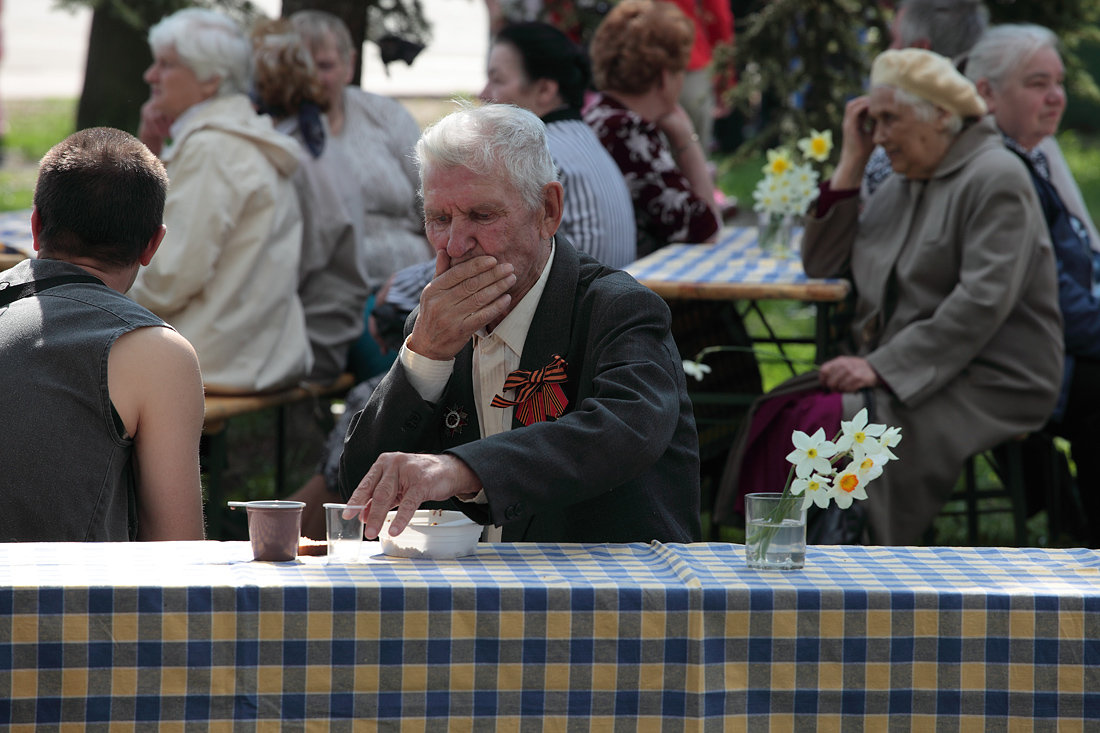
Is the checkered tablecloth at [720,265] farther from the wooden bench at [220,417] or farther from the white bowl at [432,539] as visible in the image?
the white bowl at [432,539]

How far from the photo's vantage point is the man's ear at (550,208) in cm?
258

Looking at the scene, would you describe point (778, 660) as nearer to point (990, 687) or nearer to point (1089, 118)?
point (990, 687)

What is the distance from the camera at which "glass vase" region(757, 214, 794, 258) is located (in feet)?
17.7

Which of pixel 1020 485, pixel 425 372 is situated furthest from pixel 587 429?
pixel 1020 485

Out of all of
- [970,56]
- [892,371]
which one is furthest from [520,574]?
[970,56]

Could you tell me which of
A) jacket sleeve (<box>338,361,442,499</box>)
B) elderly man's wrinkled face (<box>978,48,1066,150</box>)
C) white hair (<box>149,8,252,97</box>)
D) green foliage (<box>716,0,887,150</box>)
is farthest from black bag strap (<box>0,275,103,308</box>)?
green foliage (<box>716,0,887,150</box>)

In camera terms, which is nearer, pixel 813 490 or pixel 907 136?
pixel 813 490

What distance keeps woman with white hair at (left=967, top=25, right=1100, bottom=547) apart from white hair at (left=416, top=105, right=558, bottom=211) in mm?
2558

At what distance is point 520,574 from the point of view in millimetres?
2006

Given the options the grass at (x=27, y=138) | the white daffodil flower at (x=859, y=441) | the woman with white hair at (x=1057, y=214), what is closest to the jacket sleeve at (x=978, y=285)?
the woman with white hair at (x=1057, y=214)

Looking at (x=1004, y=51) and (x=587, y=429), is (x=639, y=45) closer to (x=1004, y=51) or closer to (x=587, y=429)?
(x=1004, y=51)

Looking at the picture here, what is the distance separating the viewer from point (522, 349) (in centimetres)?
261

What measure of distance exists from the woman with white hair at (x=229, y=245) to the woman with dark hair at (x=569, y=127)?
93cm

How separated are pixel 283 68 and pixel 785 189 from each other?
2056 millimetres
